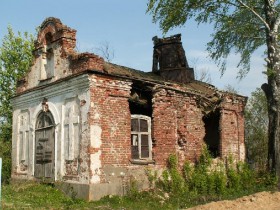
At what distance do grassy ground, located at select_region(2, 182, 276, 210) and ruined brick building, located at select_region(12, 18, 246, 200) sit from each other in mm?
498

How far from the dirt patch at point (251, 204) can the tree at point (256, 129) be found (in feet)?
45.5

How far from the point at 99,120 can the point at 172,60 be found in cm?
712

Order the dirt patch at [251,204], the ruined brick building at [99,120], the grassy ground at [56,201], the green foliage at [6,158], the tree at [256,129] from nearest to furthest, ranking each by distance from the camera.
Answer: the dirt patch at [251,204]
the grassy ground at [56,201]
the ruined brick building at [99,120]
the green foliage at [6,158]
the tree at [256,129]

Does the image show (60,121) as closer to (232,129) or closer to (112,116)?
(112,116)

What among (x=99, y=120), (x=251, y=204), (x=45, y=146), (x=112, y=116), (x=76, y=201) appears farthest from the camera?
(x=45, y=146)

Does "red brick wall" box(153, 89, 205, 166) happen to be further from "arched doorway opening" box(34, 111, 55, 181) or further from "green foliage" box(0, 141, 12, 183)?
"green foliage" box(0, 141, 12, 183)

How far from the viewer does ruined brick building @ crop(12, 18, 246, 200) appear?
1170cm

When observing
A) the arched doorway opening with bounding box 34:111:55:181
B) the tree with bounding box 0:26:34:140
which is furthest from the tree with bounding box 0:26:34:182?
the arched doorway opening with bounding box 34:111:55:181

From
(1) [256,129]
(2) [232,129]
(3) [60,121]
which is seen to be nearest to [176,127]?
(2) [232,129]

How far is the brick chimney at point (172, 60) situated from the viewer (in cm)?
1725

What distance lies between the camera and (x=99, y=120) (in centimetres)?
1173

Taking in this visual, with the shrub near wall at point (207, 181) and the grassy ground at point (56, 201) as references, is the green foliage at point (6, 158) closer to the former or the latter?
the grassy ground at point (56, 201)

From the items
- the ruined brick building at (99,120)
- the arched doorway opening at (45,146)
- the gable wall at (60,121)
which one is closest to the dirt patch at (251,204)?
the ruined brick building at (99,120)

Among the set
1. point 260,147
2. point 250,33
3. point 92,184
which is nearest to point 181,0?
point 250,33
